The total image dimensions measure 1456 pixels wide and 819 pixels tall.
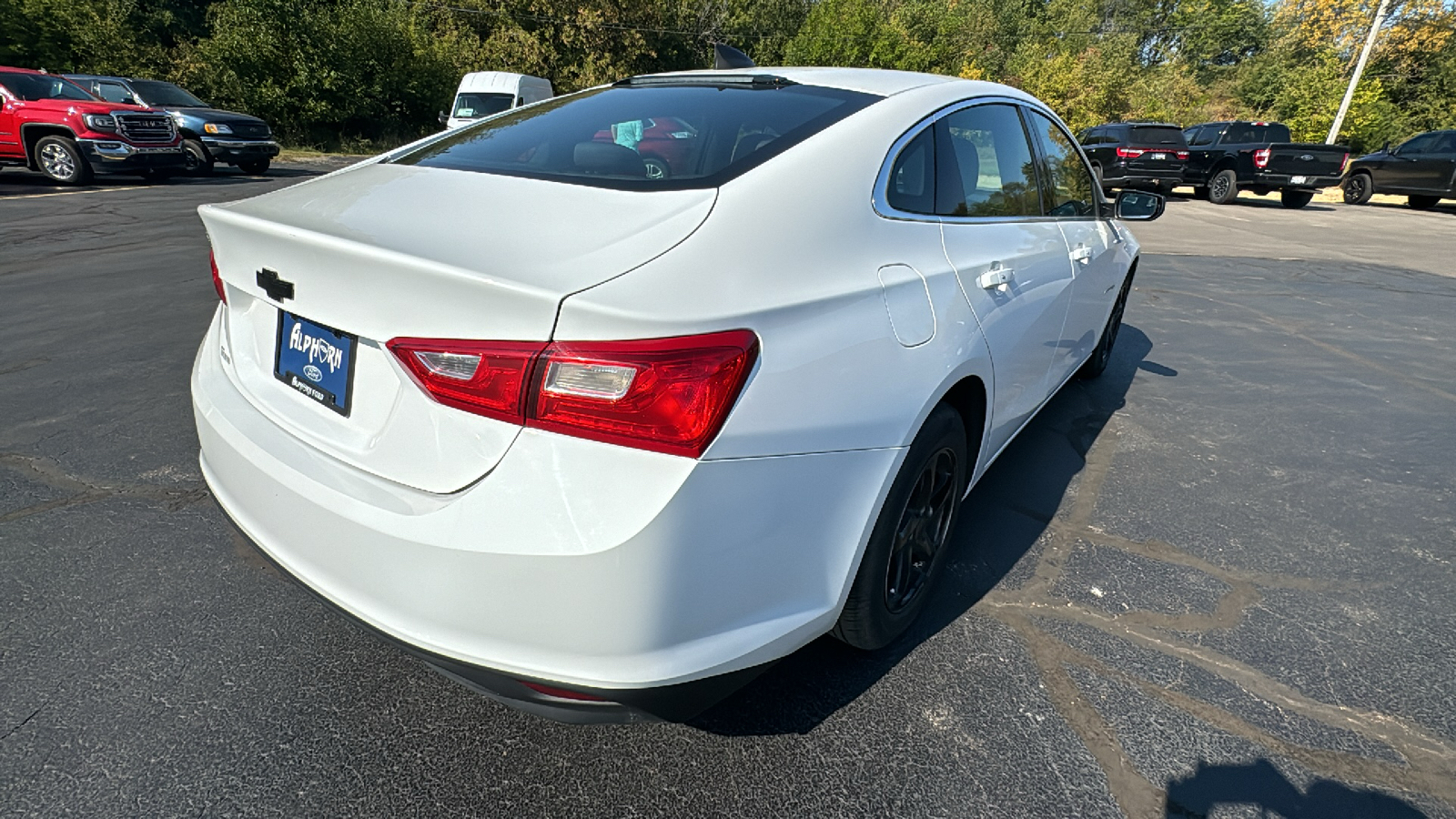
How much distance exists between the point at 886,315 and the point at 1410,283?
10200 mm

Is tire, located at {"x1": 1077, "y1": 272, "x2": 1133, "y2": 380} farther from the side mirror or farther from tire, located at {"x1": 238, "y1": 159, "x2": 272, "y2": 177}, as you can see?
tire, located at {"x1": 238, "y1": 159, "x2": 272, "y2": 177}

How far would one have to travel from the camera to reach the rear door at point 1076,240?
305cm

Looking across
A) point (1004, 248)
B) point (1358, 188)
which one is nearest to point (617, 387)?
point (1004, 248)

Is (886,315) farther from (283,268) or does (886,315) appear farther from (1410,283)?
(1410,283)

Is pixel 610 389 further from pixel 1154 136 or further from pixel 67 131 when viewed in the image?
pixel 1154 136

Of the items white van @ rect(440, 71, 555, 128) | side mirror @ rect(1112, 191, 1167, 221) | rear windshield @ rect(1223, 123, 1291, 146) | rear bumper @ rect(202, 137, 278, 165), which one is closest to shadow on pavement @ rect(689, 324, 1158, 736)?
side mirror @ rect(1112, 191, 1167, 221)

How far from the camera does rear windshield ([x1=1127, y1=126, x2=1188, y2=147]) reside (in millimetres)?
17141

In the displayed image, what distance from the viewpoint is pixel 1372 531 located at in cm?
301

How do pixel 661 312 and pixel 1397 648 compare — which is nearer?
pixel 661 312

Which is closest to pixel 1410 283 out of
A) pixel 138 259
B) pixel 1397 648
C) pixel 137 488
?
pixel 1397 648

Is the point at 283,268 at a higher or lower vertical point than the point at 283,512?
higher

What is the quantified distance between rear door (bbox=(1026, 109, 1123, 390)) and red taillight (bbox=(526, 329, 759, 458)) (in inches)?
85.6

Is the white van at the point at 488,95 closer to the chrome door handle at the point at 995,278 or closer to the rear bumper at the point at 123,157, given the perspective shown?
the rear bumper at the point at 123,157

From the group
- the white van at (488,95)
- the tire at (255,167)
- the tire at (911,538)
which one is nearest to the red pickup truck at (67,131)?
the tire at (255,167)
